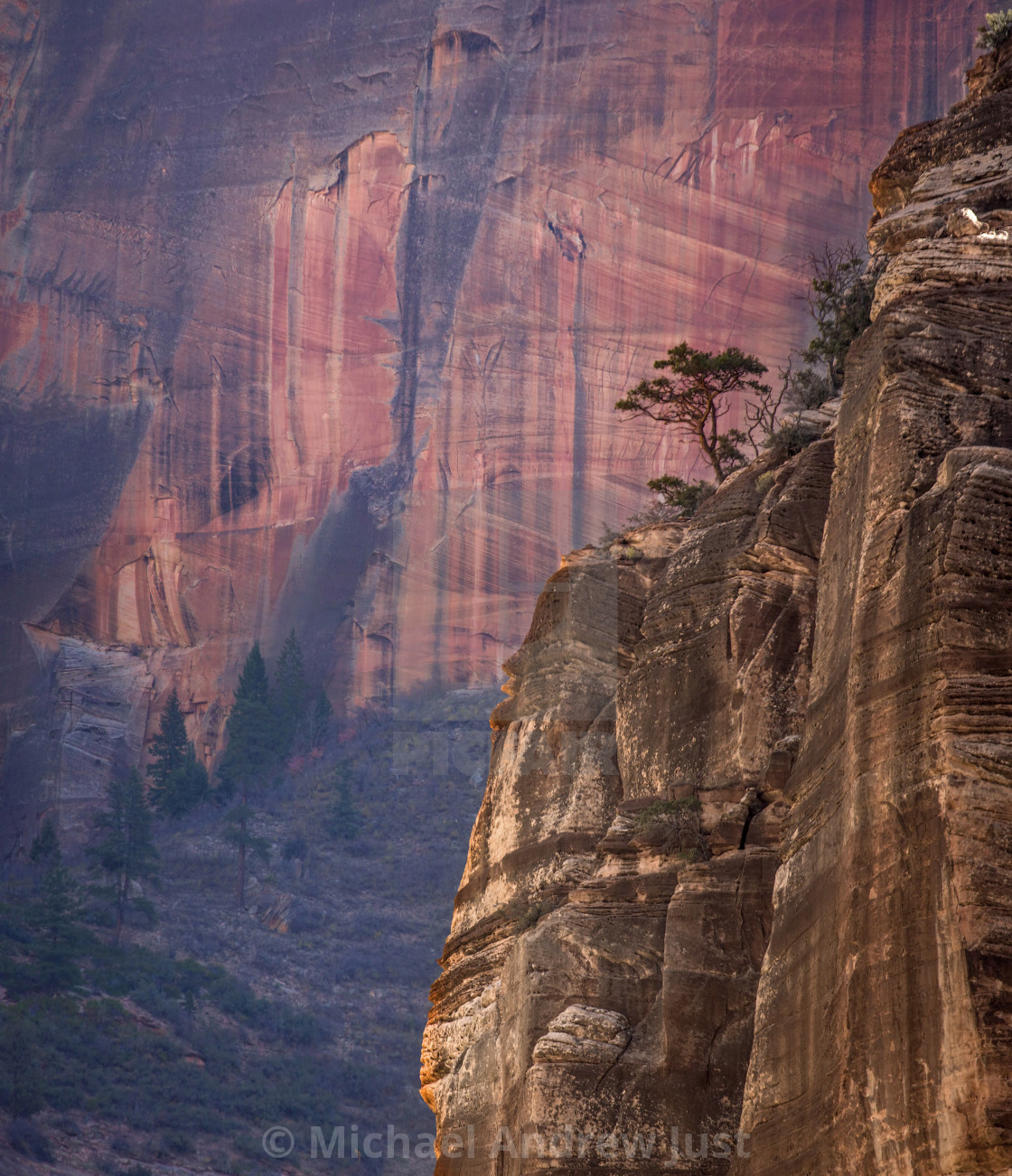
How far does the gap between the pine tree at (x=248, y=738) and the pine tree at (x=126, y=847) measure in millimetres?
7753

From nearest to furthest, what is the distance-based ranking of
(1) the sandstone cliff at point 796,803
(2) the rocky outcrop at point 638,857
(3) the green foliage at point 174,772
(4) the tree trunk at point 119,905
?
(1) the sandstone cliff at point 796,803
(2) the rocky outcrop at point 638,857
(4) the tree trunk at point 119,905
(3) the green foliage at point 174,772

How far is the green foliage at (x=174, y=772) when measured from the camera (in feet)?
438

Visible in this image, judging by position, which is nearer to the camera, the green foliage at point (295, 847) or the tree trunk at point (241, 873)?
the tree trunk at point (241, 873)

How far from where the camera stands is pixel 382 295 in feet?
529

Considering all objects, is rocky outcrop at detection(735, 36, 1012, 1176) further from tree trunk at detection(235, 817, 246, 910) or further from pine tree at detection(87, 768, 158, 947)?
tree trunk at detection(235, 817, 246, 910)

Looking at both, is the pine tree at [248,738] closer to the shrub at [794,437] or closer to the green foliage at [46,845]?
the green foliage at [46,845]

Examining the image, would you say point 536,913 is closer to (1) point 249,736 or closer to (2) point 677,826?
(2) point 677,826

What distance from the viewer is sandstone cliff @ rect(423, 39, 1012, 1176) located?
18.2m

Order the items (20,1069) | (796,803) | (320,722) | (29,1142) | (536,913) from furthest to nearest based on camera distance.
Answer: (320,722), (20,1069), (29,1142), (536,913), (796,803)

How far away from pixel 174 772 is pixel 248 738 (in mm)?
7288

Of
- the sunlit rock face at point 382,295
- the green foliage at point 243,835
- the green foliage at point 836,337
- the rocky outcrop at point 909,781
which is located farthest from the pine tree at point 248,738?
the rocky outcrop at point 909,781

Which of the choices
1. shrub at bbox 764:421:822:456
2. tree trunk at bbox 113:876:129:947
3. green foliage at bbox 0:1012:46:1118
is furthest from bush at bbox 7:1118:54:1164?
shrub at bbox 764:421:822:456

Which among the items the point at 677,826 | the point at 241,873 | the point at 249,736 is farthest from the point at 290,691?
the point at 677,826

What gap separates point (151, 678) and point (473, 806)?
124ft
